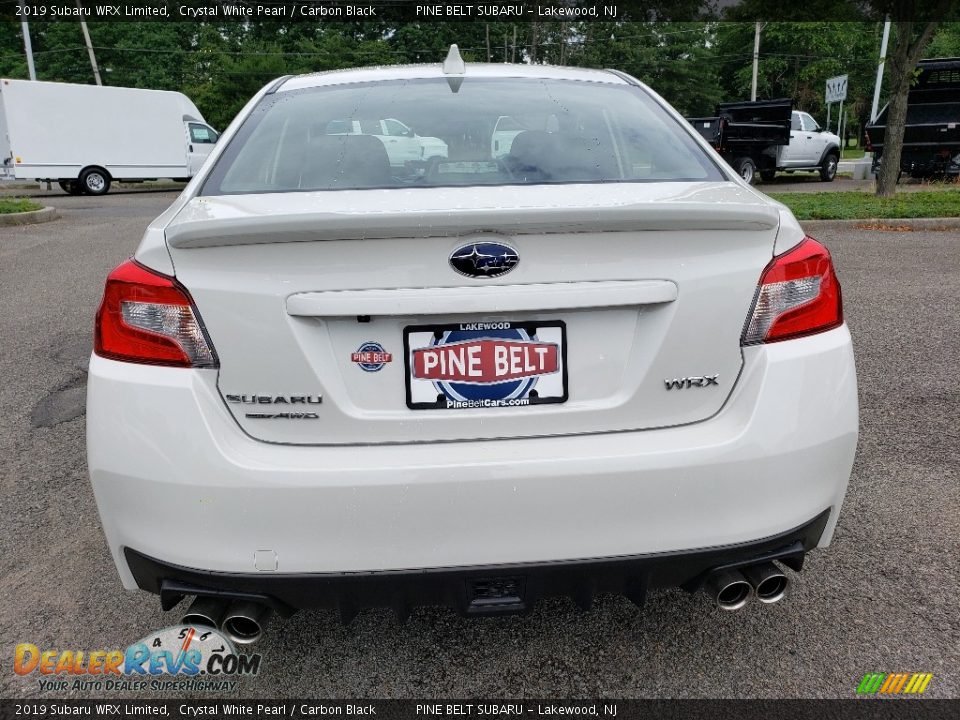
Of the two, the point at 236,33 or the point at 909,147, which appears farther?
the point at 236,33

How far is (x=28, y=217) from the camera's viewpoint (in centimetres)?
1258

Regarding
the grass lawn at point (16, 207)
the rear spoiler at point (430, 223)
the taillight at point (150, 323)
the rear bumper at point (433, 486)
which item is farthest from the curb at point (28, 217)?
the rear spoiler at point (430, 223)

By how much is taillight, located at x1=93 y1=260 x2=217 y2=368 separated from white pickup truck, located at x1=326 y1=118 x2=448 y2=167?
80cm

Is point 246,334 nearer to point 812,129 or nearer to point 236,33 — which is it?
point 812,129

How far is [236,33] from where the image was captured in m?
53.3

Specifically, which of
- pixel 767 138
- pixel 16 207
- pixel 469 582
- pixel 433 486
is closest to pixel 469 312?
pixel 433 486

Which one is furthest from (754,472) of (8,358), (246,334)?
(8,358)

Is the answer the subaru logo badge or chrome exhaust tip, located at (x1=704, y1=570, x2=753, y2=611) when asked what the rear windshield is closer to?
the subaru logo badge

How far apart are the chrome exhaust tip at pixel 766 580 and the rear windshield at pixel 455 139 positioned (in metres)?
1.02

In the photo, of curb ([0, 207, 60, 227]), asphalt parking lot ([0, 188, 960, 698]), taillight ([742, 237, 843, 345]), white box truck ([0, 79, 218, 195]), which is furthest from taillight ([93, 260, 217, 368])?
white box truck ([0, 79, 218, 195])

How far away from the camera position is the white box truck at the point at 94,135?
20.5 metres

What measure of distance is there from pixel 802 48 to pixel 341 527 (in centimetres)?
5850

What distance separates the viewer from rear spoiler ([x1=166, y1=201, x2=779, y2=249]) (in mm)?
1608

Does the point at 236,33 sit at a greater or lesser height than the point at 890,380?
greater
